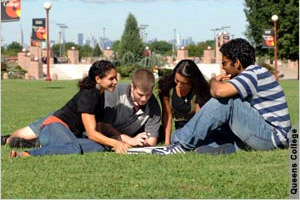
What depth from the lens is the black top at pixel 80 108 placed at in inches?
279

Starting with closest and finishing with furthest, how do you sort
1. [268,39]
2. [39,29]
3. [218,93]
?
1. [218,93]
2. [39,29]
3. [268,39]

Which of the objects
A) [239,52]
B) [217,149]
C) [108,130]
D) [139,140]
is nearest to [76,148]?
[108,130]

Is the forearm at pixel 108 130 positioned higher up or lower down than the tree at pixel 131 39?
lower down

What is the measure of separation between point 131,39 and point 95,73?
64.1 metres

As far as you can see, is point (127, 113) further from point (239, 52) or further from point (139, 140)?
point (239, 52)

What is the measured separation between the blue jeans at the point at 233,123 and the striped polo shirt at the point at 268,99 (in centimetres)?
7

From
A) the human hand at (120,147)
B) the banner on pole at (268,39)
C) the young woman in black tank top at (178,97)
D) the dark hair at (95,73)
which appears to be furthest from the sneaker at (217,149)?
the banner on pole at (268,39)

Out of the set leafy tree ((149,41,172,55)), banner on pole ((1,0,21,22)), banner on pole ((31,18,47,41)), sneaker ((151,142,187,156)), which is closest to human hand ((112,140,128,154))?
sneaker ((151,142,187,156))

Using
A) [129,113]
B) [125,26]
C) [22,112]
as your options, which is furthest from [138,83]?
[125,26]

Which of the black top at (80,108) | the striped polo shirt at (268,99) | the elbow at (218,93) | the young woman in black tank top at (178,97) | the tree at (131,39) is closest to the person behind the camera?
the elbow at (218,93)

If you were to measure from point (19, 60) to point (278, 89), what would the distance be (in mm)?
57476

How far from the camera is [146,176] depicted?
217 inches

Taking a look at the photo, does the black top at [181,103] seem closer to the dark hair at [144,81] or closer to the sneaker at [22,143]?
the dark hair at [144,81]

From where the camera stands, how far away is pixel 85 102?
7082 millimetres
